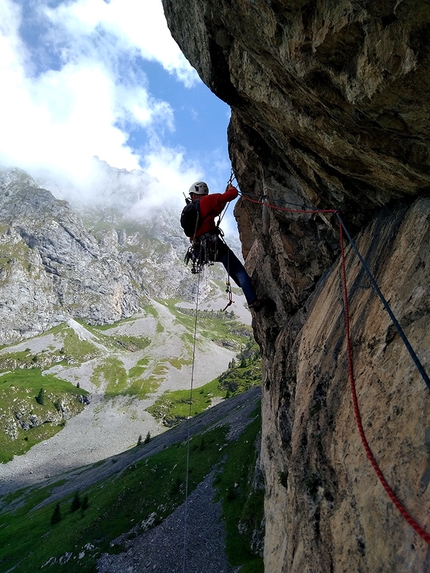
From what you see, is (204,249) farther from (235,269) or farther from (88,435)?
(88,435)

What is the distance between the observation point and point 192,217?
12508 millimetres

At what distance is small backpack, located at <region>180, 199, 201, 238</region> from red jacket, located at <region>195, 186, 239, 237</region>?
0.16 metres

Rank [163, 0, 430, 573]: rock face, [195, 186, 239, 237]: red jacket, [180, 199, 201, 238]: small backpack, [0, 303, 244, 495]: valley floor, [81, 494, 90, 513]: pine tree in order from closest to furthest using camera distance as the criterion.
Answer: [163, 0, 430, 573]: rock face, [195, 186, 239, 237]: red jacket, [180, 199, 201, 238]: small backpack, [81, 494, 90, 513]: pine tree, [0, 303, 244, 495]: valley floor

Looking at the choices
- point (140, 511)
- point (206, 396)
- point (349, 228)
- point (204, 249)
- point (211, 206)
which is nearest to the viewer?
point (349, 228)

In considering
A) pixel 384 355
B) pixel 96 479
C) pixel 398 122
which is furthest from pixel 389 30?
pixel 96 479

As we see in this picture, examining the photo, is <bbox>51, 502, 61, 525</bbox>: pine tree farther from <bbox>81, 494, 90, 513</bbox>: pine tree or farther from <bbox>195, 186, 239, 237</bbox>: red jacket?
<bbox>195, 186, 239, 237</bbox>: red jacket

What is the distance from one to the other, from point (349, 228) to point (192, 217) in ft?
18.4

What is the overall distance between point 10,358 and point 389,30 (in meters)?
198

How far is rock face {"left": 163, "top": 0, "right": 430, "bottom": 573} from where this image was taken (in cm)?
438

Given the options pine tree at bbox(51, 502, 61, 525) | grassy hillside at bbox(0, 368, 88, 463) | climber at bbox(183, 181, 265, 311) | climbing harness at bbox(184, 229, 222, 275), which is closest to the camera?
climber at bbox(183, 181, 265, 311)

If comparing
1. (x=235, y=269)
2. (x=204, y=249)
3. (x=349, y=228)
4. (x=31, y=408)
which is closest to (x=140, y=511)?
(x=235, y=269)

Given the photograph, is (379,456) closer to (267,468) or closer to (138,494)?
(267,468)

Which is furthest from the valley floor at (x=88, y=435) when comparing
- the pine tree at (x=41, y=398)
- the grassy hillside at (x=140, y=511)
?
the grassy hillside at (x=140, y=511)

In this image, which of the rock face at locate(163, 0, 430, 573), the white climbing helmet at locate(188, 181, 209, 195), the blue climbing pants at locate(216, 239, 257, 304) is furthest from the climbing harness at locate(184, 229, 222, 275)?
the rock face at locate(163, 0, 430, 573)
